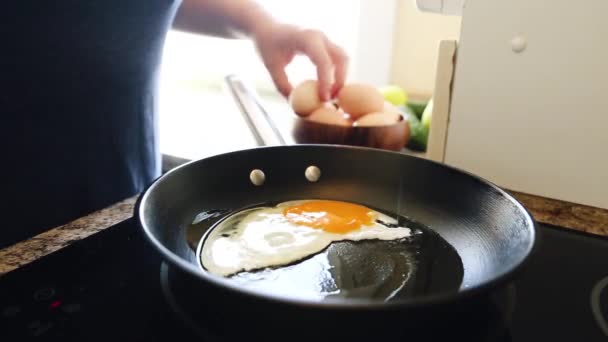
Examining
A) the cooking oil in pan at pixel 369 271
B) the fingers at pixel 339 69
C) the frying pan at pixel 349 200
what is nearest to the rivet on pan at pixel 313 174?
the frying pan at pixel 349 200

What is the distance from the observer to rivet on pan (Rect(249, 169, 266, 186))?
68cm

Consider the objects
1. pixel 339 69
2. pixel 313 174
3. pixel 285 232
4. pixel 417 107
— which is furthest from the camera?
pixel 417 107

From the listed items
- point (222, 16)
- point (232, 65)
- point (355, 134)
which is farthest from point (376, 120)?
point (232, 65)

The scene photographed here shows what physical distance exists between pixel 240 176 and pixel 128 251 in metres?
0.18

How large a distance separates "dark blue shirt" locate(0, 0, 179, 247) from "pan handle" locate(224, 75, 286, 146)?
0.54ft

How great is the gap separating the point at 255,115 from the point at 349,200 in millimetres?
219

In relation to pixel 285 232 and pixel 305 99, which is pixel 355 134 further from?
pixel 285 232

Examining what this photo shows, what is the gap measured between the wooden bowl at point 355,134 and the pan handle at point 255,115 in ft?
0.15

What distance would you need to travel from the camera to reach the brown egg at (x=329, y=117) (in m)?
0.84

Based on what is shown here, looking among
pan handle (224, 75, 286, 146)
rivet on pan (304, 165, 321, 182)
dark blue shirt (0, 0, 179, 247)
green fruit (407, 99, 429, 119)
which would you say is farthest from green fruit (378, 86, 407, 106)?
dark blue shirt (0, 0, 179, 247)

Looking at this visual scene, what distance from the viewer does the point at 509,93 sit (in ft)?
2.26

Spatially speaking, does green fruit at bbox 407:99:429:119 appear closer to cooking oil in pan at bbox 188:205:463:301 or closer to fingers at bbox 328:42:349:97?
fingers at bbox 328:42:349:97

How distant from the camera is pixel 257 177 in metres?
0.68

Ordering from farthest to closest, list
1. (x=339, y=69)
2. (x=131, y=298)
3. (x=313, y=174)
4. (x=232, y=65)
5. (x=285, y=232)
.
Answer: (x=232, y=65)
(x=339, y=69)
(x=313, y=174)
(x=285, y=232)
(x=131, y=298)
